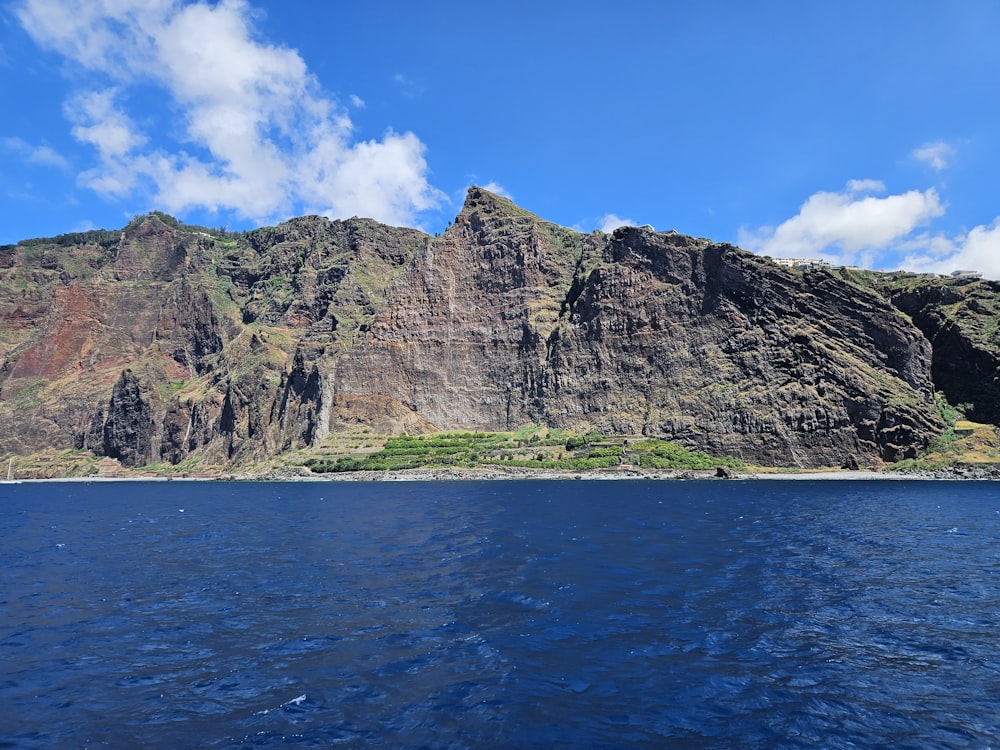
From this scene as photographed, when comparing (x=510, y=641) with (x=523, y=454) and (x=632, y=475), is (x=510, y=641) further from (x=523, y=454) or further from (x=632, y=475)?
(x=523, y=454)

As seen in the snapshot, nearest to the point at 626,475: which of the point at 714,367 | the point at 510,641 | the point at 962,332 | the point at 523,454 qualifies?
the point at 523,454

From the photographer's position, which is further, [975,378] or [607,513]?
[975,378]

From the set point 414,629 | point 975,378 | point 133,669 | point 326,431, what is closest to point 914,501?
point 414,629

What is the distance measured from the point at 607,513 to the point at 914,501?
134ft

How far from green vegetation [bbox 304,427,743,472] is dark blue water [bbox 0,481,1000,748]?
9817 cm

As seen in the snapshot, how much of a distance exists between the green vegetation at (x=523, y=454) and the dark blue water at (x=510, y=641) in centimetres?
9817

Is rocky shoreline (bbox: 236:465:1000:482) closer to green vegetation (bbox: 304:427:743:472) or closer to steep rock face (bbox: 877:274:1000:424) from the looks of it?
green vegetation (bbox: 304:427:743:472)

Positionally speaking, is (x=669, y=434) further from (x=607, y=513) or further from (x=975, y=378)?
(x=607, y=513)

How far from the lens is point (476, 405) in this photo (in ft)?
649

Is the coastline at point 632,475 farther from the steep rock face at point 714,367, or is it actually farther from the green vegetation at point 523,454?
the steep rock face at point 714,367

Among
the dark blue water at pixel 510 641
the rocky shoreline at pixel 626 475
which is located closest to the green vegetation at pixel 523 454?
the rocky shoreline at pixel 626 475

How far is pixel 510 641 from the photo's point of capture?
950 inches

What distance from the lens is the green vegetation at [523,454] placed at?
149m

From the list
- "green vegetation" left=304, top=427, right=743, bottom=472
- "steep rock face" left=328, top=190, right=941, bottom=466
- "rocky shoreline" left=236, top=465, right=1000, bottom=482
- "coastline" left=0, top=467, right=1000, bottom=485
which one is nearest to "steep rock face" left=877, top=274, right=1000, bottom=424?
"steep rock face" left=328, top=190, right=941, bottom=466
